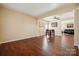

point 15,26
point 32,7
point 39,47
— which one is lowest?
point 39,47

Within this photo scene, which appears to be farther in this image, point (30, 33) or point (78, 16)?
point (30, 33)

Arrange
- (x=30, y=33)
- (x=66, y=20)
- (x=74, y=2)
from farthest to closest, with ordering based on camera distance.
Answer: (x=30, y=33) < (x=66, y=20) < (x=74, y=2)

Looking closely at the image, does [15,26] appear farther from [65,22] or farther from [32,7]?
[65,22]

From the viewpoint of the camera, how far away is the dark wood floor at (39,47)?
1.80 meters

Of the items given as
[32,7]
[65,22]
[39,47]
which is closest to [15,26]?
[32,7]

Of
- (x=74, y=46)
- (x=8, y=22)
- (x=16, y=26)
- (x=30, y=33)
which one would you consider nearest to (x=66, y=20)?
(x=74, y=46)

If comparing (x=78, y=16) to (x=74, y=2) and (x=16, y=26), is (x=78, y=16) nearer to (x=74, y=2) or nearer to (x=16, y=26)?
(x=74, y=2)

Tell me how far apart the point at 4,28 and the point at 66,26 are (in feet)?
4.05

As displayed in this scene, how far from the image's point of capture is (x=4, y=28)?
184 centimetres

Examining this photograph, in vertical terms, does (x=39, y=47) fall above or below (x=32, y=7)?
→ below

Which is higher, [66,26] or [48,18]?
[48,18]

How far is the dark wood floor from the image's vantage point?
1.80 m

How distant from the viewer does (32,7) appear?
1864 mm

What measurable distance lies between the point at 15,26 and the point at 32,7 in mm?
512
